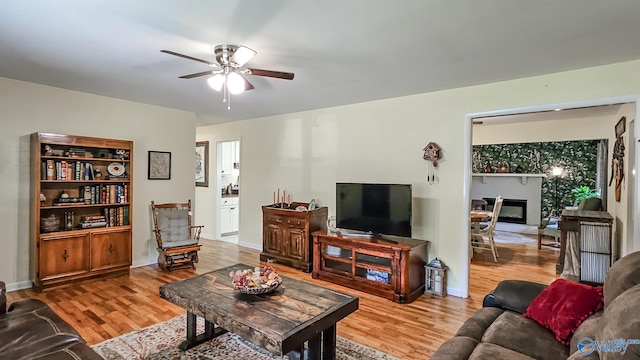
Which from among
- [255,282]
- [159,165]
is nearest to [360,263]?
[255,282]

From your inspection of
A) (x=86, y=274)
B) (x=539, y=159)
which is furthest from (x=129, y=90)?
(x=539, y=159)

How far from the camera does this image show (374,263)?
3.94m

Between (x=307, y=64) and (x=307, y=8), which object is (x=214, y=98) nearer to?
(x=307, y=64)

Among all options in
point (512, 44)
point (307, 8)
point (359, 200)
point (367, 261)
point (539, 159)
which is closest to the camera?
point (307, 8)

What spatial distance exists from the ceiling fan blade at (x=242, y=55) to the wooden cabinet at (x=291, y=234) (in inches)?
101

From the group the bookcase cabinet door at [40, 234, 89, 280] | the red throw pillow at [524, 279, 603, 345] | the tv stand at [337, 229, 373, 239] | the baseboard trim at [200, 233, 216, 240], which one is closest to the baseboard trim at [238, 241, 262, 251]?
the baseboard trim at [200, 233, 216, 240]

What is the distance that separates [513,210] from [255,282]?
28.6ft

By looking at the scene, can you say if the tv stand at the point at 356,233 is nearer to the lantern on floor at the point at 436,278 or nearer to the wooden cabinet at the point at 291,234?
the wooden cabinet at the point at 291,234

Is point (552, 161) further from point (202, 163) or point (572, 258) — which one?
point (202, 163)

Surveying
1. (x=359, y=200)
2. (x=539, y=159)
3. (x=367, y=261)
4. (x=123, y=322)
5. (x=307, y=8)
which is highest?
(x=307, y=8)

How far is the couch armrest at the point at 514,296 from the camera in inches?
88.7

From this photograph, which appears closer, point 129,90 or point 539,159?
point 129,90

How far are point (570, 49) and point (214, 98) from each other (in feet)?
12.8

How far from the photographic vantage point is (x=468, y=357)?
1.67 metres
